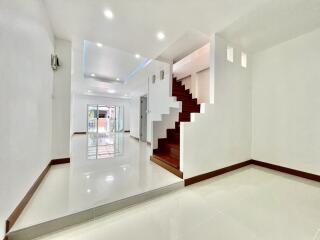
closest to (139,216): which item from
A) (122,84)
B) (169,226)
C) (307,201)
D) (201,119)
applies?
(169,226)

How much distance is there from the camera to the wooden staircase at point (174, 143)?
9.75 ft

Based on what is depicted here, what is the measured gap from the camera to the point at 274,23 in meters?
2.49

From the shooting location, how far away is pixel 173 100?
12.8 ft

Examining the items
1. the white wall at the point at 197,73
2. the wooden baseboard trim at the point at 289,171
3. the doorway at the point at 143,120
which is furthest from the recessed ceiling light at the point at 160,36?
the doorway at the point at 143,120

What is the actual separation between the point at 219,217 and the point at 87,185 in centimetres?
197

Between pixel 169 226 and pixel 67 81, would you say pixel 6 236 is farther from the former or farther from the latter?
pixel 67 81

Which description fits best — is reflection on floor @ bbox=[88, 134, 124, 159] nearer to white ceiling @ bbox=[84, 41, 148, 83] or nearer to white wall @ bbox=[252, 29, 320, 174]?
white ceiling @ bbox=[84, 41, 148, 83]

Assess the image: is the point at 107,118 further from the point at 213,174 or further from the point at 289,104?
the point at 289,104

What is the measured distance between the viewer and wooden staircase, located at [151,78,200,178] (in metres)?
2.97

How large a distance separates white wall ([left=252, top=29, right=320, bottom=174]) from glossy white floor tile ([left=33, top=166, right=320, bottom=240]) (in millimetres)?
772

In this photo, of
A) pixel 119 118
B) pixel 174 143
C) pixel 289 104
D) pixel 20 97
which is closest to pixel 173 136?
pixel 174 143

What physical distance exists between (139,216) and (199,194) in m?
0.99

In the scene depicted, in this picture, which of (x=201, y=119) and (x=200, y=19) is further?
(x=201, y=119)

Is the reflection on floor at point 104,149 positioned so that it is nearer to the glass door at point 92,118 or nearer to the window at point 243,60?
the window at point 243,60
